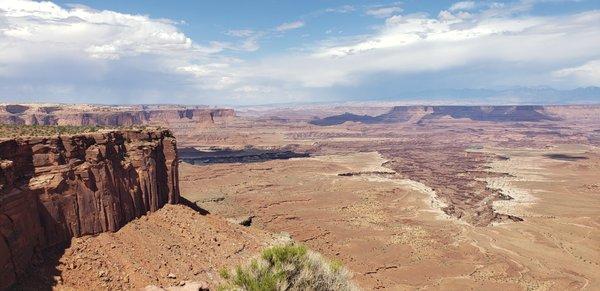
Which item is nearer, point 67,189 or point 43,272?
point 43,272

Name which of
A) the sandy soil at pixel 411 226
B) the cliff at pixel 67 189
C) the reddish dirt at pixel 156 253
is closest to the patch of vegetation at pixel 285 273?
the reddish dirt at pixel 156 253

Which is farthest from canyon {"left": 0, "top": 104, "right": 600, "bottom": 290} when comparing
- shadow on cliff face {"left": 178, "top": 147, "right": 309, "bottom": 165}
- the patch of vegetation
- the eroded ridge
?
the patch of vegetation

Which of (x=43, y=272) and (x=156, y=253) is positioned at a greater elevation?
(x=43, y=272)

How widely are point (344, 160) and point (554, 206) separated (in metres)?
63.8

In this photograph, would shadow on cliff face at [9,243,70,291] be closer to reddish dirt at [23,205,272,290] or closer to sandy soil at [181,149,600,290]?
reddish dirt at [23,205,272,290]

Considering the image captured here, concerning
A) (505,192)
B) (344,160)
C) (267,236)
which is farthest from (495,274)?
(344,160)

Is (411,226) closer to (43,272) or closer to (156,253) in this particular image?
(156,253)

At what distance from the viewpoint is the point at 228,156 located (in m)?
137

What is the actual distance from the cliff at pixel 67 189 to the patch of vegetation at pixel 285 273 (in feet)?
36.1

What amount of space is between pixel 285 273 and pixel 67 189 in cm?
1476

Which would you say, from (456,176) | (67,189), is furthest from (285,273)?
(456,176)

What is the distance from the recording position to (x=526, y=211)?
238 ft

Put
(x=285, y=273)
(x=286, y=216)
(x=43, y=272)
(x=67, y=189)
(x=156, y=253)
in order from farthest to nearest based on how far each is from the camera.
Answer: (x=286, y=216)
(x=156, y=253)
(x=67, y=189)
(x=43, y=272)
(x=285, y=273)

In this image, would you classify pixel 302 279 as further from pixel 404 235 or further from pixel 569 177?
pixel 569 177
